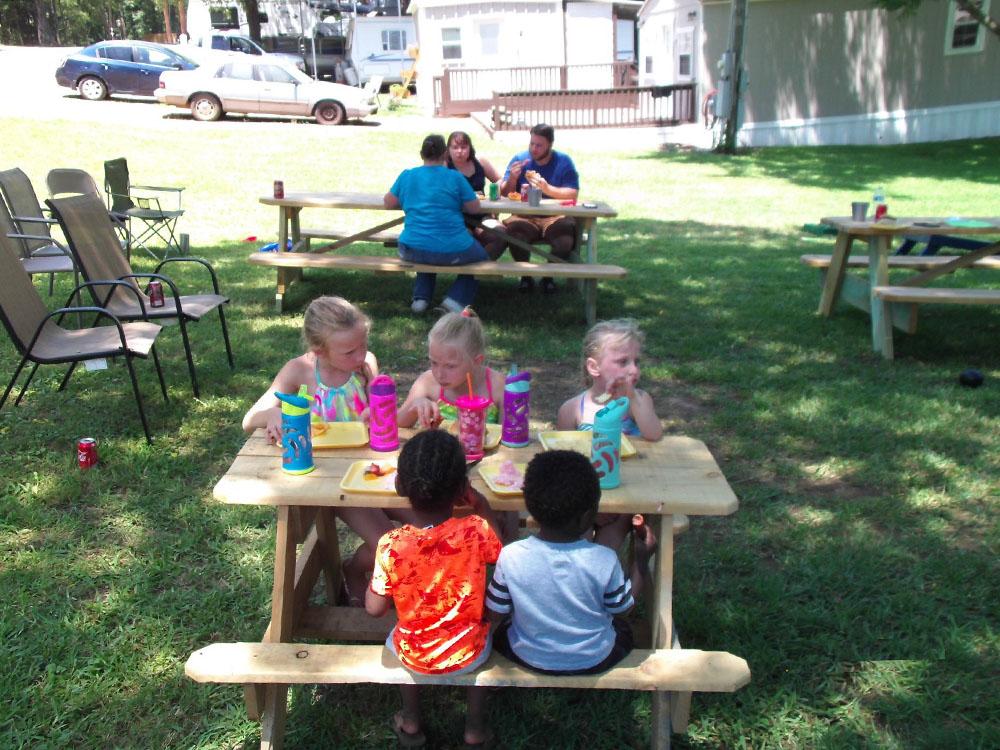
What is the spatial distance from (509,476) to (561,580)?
396mm

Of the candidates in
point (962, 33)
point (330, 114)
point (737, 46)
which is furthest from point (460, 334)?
point (962, 33)

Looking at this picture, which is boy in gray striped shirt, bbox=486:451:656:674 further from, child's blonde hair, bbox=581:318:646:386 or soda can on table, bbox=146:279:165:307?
soda can on table, bbox=146:279:165:307

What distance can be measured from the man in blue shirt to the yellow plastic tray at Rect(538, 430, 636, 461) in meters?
4.42

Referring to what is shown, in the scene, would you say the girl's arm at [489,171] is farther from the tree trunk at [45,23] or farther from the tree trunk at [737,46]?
the tree trunk at [45,23]

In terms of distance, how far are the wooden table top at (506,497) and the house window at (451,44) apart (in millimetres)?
22765

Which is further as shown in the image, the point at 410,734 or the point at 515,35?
the point at 515,35

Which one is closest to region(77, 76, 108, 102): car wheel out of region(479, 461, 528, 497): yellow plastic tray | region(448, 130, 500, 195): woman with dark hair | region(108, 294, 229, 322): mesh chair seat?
region(448, 130, 500, 195): woman with dark hair

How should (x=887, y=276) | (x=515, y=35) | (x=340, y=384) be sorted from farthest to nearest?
(x=515, y=35) → (x=887, y=276) → (x=340, y=384)

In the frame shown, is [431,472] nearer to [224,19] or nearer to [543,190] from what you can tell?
[543,190]

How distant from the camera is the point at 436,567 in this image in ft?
6.68

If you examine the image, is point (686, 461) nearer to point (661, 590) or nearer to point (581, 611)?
point (661, 590)

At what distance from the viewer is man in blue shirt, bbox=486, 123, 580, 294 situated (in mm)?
7027

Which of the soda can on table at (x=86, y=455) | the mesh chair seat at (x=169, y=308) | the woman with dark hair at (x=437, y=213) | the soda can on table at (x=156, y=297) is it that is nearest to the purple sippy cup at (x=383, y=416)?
the soda can on table at (x=86, y=455)

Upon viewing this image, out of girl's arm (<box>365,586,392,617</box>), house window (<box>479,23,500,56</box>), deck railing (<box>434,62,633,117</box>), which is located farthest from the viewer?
house window (<box>479,23,500,56</box>)
